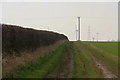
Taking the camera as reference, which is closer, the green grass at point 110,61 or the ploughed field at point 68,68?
the ploughed field at point 68,68

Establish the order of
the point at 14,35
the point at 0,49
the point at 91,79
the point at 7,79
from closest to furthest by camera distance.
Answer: the point at 7,79 → the point at 91,79 → the point at 0,49 → the point at 14,35

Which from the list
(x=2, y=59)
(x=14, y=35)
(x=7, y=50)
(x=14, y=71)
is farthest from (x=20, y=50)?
(x=14, y=71)

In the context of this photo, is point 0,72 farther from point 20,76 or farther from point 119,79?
point 119,79

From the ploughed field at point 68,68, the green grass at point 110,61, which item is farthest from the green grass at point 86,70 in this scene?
A: the green grass at point 110,61

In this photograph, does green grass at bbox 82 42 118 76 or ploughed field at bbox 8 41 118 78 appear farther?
green grass at bbox 82 42 118 76

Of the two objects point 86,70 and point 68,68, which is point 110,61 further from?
point 86,70

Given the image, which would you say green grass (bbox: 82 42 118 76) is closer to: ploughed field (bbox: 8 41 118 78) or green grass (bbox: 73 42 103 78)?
ploughed field (bbox: 8 41 118 78)

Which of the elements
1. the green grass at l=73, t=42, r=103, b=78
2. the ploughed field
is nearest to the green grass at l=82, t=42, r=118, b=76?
the ploughed field

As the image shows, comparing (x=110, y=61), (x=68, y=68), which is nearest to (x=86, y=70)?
(x=68, y=68)

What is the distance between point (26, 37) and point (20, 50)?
4.85 metres

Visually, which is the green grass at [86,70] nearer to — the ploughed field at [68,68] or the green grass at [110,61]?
the ploughed field at [68,68]

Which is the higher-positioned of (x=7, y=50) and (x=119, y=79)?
(x=7, y=50)

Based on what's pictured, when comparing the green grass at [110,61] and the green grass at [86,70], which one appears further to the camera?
the green grass at [110,61]

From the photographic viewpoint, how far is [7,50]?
2342 centimetres
